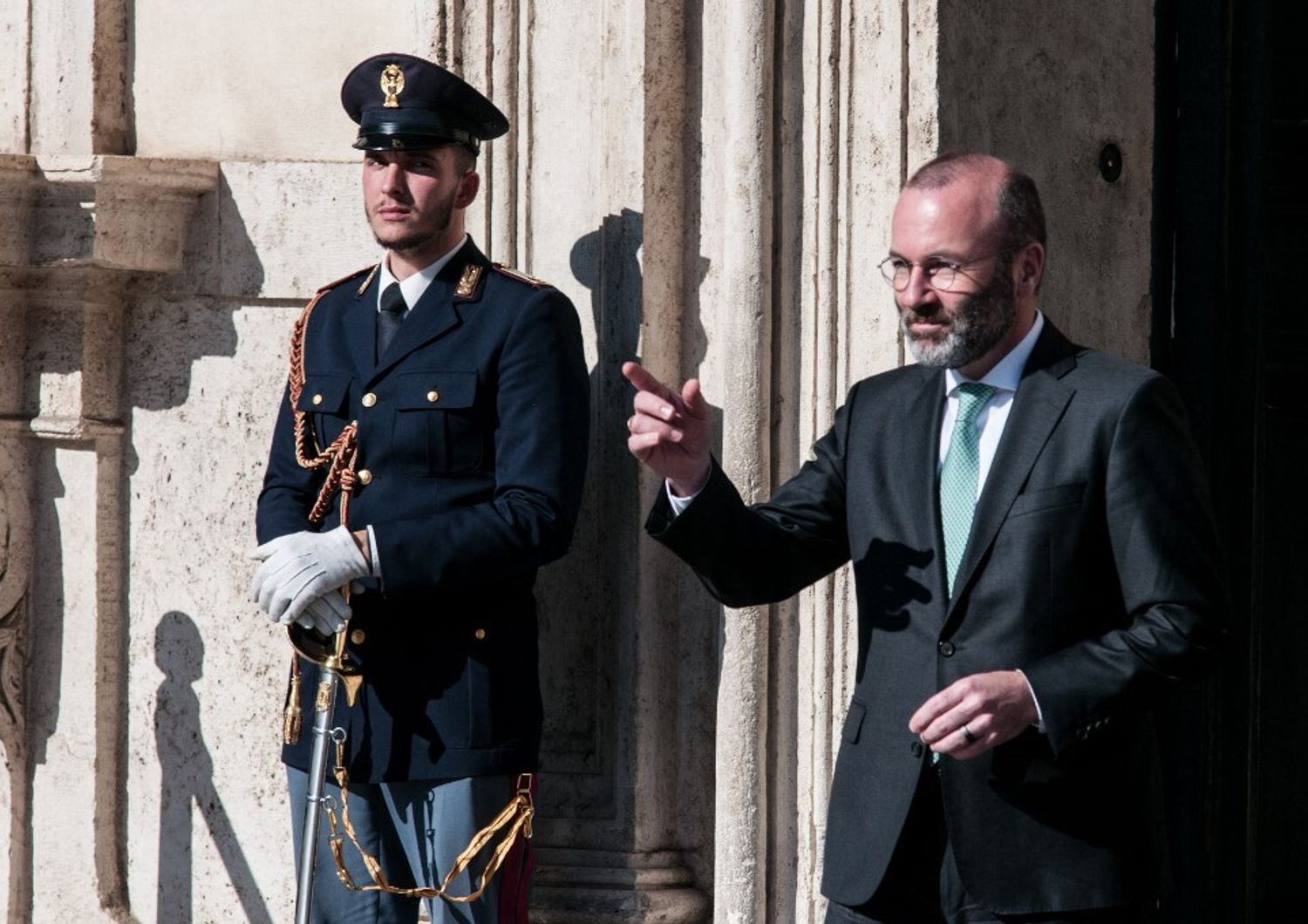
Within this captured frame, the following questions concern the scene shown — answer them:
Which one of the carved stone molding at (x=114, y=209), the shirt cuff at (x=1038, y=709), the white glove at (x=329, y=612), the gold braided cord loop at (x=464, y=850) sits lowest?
the gold braided cord loop at (x=464, y=850)

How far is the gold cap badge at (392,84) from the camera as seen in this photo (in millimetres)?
3881

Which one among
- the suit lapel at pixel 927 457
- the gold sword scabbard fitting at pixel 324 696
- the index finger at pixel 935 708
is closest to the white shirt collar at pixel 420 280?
the gold sword scabbard fitting at pixel 324 696

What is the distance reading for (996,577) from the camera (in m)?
2.96

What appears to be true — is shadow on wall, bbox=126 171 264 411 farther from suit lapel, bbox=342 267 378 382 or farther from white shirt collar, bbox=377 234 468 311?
white shirt collar, bbox=377 234 468 311

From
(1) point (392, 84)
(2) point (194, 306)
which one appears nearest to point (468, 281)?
(1) point (392, 84)

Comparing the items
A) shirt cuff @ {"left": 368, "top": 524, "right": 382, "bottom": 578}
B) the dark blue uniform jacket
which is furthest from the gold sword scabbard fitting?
shirt cuff @ {"left": 368, "top": 524, "right": 382, "bottom": 578}

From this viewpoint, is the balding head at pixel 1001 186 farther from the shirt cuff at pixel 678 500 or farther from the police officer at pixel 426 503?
the police officer at pixel 426 503

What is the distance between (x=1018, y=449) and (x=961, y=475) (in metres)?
0.10

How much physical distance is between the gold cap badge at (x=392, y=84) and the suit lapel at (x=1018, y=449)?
1.33 m

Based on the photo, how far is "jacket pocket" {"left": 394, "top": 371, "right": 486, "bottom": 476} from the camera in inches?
147

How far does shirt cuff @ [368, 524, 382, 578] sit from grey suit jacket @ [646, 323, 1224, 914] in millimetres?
659

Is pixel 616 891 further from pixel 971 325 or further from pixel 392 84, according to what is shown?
pixel 971 325

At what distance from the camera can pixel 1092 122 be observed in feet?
14.4

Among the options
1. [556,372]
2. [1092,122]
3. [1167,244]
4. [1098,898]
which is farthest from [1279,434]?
[1098,898]
